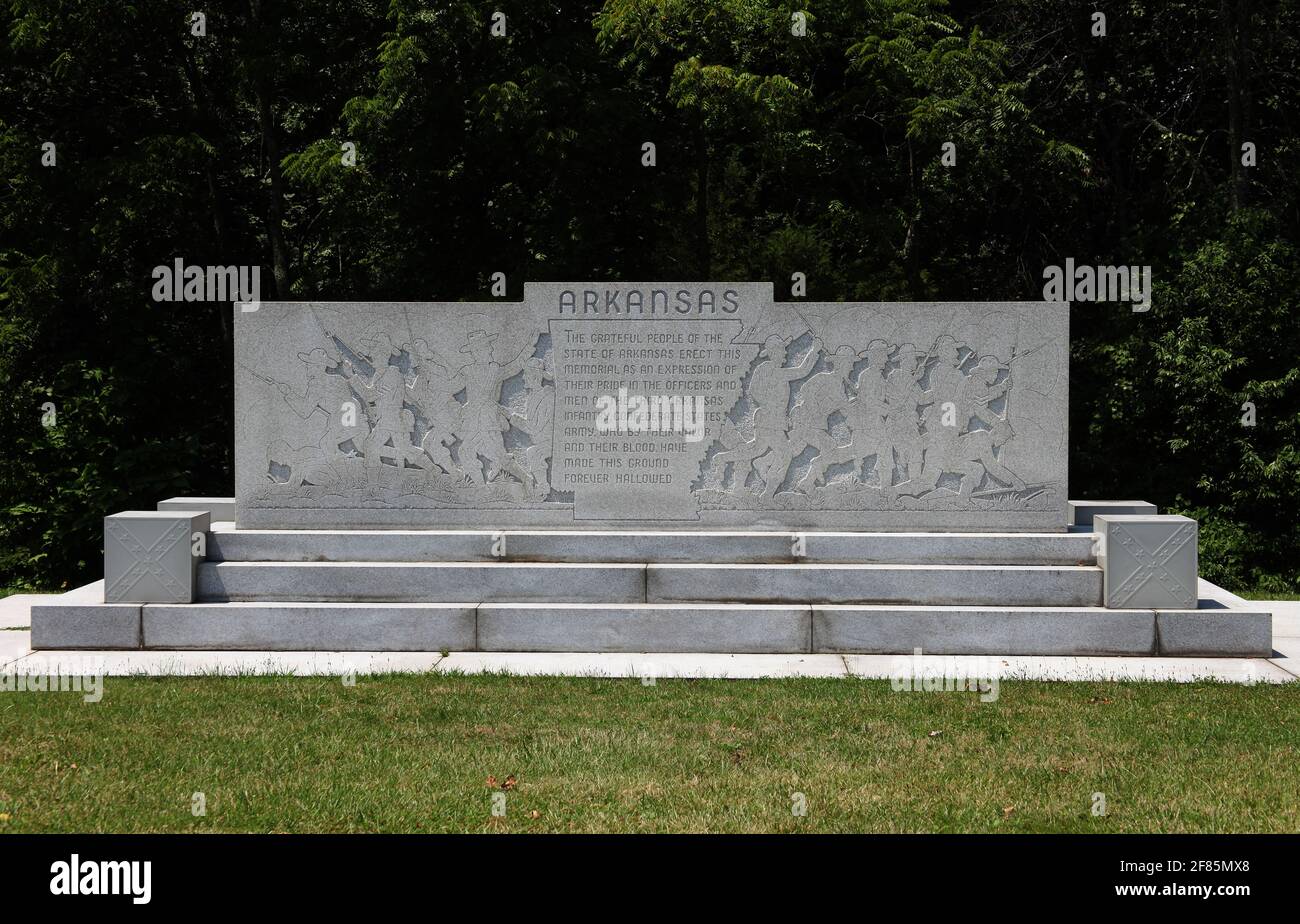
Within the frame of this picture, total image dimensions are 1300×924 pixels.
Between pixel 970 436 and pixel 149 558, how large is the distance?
656cm

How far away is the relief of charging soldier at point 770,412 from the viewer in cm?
993

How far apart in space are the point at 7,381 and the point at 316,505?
8062 mm

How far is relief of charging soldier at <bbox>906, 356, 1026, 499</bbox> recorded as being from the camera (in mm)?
9898

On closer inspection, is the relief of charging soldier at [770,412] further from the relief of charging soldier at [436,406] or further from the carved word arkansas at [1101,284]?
the carved word arkansas at [1101,284]

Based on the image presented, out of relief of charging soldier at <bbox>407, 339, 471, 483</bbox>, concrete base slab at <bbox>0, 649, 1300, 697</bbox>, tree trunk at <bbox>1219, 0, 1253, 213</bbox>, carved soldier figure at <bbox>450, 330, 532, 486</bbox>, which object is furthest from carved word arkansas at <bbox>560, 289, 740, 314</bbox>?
tree trunk at <bbox>1219, 0, 1253, 213</bbox>

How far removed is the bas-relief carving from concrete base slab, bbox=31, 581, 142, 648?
4.19 ft

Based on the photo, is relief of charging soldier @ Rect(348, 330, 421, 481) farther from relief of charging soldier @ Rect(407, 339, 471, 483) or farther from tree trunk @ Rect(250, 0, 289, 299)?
tree trunk @ Rect(250, 0, 289, 299)

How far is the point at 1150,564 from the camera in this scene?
29.7 ft

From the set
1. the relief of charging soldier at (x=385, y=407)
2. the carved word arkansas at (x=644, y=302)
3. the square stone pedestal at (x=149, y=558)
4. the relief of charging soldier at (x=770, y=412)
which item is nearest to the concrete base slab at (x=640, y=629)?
the relief of charging soldier at (x=770, y=412)

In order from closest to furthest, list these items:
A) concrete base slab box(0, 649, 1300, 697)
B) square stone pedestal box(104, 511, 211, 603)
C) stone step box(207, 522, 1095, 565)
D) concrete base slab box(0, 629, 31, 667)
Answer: concrete base slab box(0, 649, 1300, 697) → concrete base slab box(0, 629, 31, 667) → square stone pedestal box(104, 511, 211, 603) → stone step box(207, 522, 1095, 565)

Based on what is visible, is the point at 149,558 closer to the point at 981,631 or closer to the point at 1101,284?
the point at 981,631

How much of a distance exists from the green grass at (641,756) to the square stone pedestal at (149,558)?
49.9 inches

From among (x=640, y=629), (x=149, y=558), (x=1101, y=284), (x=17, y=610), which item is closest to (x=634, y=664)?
(x=640, y=629)

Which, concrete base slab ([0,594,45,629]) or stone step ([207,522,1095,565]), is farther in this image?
concrete base slab ([0,594,45,629])
